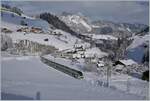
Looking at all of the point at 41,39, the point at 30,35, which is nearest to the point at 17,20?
the point at 30,35

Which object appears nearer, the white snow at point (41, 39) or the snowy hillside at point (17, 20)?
the white snow at point (41, 39)

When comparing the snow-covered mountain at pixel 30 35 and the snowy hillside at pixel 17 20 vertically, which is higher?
the snowy hillside at pixel 17 20

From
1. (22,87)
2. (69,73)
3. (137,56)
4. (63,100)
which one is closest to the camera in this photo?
(63,100)

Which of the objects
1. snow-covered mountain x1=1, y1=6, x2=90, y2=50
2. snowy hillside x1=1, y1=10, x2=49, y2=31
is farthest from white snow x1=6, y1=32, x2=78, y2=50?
snowy hillside x1=1, y1=10, x2=49, y2=31

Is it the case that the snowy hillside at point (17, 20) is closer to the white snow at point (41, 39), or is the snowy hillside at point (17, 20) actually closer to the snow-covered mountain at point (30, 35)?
the snow-covered mountain at point (30, 35)

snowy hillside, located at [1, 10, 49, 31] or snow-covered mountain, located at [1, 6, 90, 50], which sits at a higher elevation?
snowy hillside, located at [1, 10, 49, 31]

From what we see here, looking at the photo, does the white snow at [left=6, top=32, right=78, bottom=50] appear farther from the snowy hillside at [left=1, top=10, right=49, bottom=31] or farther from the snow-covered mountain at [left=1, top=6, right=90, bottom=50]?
the snowy hillside at [left=1, top=10, right=49, bottom=31]

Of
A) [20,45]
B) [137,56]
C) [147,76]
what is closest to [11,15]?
[20,45]

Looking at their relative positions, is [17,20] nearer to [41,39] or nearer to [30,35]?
[30,35]

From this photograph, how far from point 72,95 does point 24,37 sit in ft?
379

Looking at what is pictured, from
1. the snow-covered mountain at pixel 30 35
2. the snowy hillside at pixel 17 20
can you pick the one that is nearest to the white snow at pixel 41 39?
the snow-covered mountain at pixel 30 35

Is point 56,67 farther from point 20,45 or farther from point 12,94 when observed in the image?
point 20,45

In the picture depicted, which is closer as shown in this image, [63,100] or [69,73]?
[63,100]

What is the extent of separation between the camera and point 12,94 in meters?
15.0
